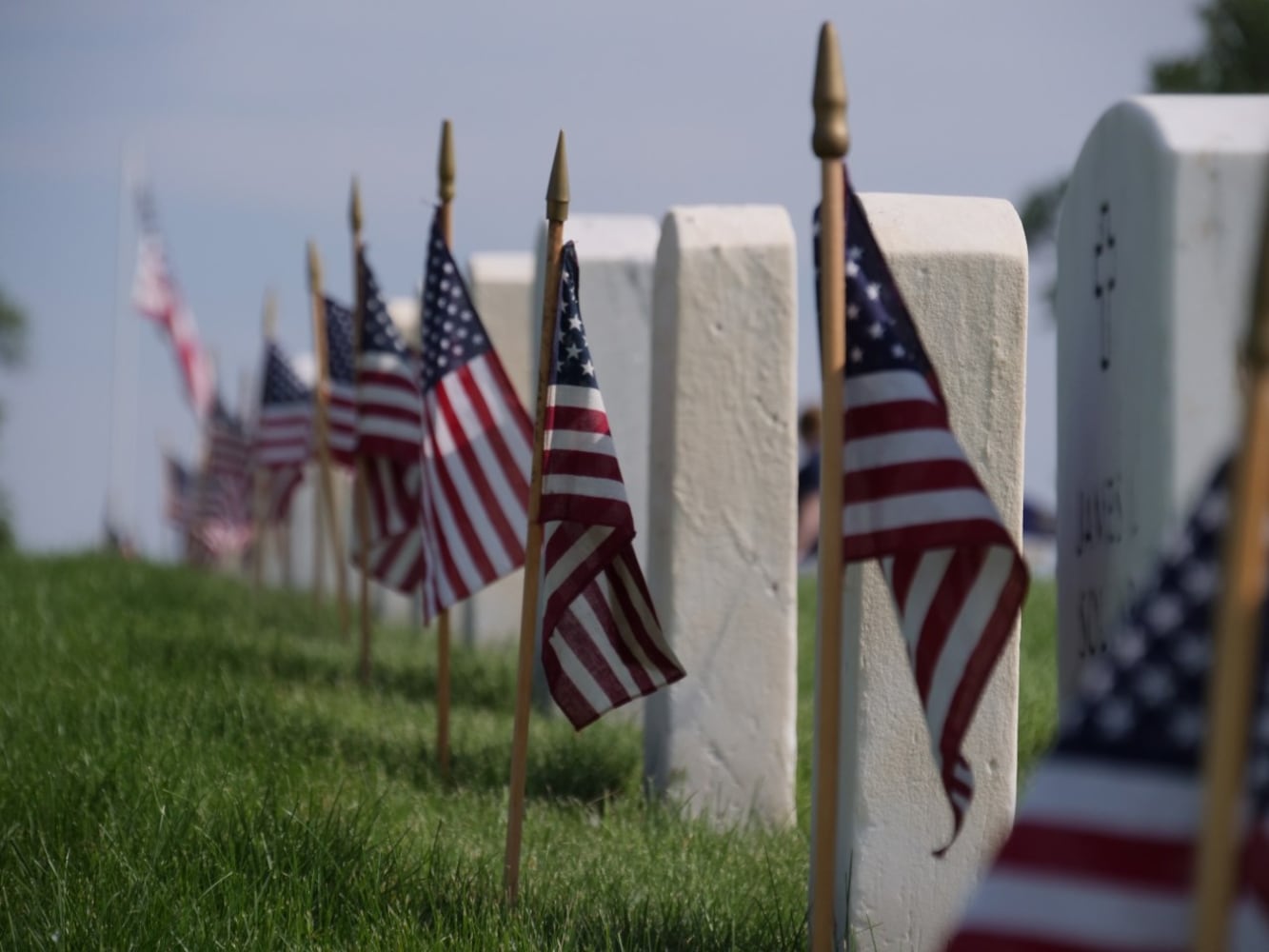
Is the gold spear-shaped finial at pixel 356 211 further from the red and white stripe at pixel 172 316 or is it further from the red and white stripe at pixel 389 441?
the red and white stripe at pixel 172 316

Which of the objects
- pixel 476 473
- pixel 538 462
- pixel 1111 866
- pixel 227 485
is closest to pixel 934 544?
pixel 1111 866

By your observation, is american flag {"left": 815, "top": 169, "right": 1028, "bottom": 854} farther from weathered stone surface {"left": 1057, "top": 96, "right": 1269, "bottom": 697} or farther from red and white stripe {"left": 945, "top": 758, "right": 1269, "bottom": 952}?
red and white stripe {"left": 945, "top": 758, "right": 1269, "bottom": 952}

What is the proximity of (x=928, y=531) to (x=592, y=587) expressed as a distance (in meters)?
1.56

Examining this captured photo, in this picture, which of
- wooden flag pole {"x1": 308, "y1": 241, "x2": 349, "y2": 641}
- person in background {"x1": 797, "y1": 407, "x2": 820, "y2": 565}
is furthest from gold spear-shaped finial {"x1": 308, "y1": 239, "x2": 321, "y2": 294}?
person in background {"x1": 797, "y1": 407, "x2": 820, "y2": 565}

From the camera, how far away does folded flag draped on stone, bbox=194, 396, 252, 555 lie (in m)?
16.4

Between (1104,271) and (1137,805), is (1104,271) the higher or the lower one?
the higher one

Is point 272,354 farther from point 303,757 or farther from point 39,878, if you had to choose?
point 39,878

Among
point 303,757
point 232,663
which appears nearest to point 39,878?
point 303,757

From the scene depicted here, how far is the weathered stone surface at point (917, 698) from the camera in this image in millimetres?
4883

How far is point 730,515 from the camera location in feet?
23.0

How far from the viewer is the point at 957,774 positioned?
12.3ft

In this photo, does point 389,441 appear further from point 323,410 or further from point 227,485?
point 227,485

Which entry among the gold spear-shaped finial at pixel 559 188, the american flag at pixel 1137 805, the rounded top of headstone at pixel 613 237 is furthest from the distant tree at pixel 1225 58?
the american flag at pixel 1137 805

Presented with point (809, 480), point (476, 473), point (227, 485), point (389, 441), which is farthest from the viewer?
point (227, 485)
